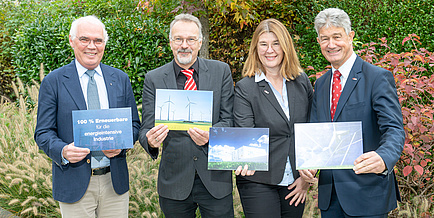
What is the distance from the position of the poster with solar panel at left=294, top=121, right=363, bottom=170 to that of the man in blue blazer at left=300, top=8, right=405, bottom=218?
9 centimetres

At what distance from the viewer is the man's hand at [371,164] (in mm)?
2402

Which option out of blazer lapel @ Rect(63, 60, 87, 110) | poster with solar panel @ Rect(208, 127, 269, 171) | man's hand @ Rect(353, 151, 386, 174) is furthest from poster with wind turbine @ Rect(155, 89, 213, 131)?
man's hand @ Rect(353, 151, 386, 174)

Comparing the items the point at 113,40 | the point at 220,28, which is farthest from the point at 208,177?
the point at 220,28

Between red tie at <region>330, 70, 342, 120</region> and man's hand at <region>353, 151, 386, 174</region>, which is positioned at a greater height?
red tie at <region>330, 70, 342, 120</region>

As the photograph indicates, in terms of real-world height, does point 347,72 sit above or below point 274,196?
above

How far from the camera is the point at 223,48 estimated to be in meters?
9.36

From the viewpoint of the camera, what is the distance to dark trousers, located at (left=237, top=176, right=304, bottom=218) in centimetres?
305

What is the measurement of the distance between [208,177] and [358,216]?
3.99 feet

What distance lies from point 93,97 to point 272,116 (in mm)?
1560

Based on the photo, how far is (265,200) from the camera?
3.06 metres

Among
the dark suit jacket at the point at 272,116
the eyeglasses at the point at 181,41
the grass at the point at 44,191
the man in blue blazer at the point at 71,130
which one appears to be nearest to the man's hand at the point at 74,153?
the man in blue blazer at the point at 71,130

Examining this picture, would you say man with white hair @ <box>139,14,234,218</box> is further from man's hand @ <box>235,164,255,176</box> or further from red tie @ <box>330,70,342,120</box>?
red tie @ <box>330,70,342,120</box>

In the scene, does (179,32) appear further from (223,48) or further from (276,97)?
(223,48)

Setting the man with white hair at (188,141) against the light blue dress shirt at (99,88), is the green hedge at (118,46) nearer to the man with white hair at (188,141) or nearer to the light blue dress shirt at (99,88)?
the light blue dress shirt at (99,88)
